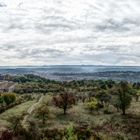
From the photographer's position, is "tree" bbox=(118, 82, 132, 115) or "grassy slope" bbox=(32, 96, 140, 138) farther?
"tree" bbox=(118, 82, 132, 115)

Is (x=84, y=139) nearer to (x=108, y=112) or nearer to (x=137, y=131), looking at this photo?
(x=137, y=131)

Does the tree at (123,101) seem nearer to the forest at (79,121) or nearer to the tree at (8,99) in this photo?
the forest at (79,121)

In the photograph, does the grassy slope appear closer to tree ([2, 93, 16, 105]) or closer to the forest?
the forest

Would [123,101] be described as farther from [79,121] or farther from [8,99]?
[8,99]

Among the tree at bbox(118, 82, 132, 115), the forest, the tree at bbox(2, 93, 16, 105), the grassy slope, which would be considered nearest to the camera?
the forest

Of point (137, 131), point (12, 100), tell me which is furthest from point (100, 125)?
point (12, 100)

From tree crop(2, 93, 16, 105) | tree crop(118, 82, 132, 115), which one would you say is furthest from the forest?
tree crop(2, 93, 16, 105)

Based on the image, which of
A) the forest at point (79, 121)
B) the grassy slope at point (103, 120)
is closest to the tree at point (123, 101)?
the forest at point (79, 121)

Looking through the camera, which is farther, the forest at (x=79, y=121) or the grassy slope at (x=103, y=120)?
the grassy slope at (x=103, y=120)

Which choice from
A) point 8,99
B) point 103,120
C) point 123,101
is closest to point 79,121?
point 103,120

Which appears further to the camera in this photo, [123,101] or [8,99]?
[8,99]

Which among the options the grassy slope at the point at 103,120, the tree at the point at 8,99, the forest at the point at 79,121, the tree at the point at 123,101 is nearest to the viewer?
the forest at the point at 79,121
